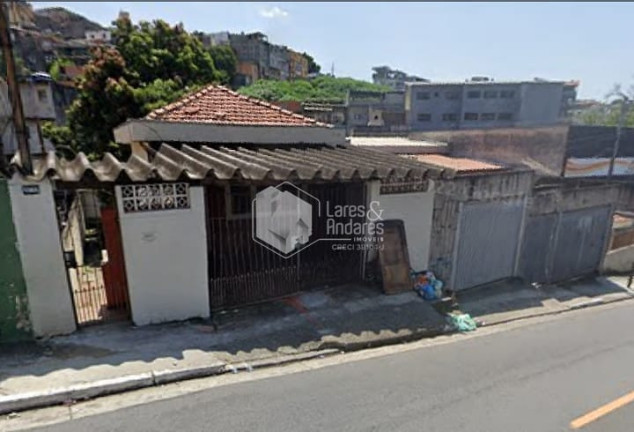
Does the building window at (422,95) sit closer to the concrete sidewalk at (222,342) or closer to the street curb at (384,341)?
the concrete sidewalk at (222,342)

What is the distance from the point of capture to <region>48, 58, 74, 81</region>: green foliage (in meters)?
32.0

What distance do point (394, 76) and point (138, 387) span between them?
290 feet

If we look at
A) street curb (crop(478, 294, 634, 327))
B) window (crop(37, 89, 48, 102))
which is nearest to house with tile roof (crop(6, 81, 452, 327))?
street curb (crop(478, 294, 634, 327))

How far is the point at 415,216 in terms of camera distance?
27.9ft

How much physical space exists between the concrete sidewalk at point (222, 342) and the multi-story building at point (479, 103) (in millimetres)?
38472

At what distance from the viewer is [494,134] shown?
18.7m

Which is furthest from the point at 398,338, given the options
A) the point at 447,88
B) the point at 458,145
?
the point at 447,88

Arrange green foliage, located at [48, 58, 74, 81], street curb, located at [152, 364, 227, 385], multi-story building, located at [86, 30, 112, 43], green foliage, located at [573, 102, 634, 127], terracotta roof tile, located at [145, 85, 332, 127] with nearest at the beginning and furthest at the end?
street curb, located at [152, 364, 227, 385], terracotta roof tile, located at [145, 85, 332, 127], green foliage, located at [48, 58, 74, 81], green foliage, located at [573, 102, 634, 127], multi-story building, located at [86, 30, 112, 43]

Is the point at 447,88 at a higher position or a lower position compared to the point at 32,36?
lower

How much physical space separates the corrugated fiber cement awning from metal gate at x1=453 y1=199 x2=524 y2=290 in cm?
207

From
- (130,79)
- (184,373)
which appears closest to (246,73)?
(130,79)

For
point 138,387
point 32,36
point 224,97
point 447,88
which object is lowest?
point 138,387

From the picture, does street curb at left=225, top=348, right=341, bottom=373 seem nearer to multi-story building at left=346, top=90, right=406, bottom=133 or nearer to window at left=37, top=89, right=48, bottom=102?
window at left=37, top=89, right=48, bottom=102

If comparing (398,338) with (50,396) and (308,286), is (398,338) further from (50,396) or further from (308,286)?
(50,396)
